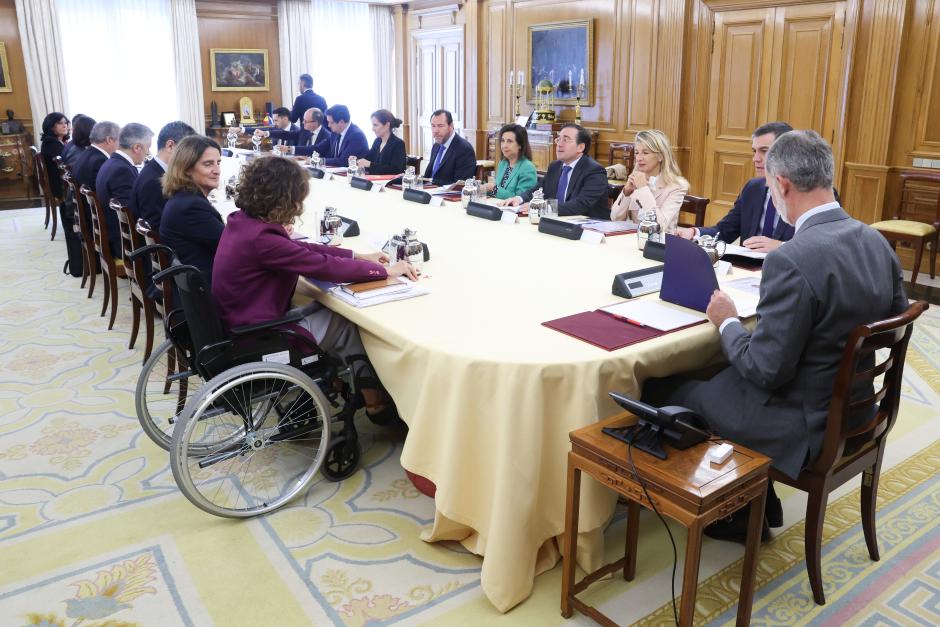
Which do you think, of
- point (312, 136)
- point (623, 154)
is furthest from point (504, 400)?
point (312, 136)

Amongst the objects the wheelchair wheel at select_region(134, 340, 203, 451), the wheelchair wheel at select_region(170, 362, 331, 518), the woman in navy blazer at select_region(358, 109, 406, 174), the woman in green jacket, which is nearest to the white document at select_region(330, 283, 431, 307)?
the wheelchair wheel at select_region(170, 362, 331, 518)

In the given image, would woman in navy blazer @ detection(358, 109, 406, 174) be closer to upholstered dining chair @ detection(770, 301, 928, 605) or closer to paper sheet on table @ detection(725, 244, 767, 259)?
paper sheet on table @ detection(725, 244, 767, 259)

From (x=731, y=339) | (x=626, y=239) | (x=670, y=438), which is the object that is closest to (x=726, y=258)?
(x=626, y=239)

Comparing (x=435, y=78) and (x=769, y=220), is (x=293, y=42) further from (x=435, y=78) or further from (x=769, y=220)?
(x=769, y=220)

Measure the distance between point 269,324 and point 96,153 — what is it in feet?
12.3

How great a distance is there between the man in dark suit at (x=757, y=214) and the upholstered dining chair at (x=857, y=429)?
1.37 m

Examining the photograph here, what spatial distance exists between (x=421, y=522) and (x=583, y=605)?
0.75 meters

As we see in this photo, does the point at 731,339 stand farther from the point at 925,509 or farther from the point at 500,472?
the point at 925,509

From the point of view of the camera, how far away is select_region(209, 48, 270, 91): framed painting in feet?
40.1

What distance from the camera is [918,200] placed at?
20.6 feet

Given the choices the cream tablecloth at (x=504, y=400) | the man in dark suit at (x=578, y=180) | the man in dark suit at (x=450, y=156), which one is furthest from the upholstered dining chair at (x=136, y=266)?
the man in dark suit at (x=450, y=156)

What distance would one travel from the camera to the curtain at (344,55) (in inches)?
504

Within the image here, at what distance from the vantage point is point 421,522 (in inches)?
108

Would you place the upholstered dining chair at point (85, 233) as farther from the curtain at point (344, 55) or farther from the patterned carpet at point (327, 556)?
the curtain at point (344, 55)
